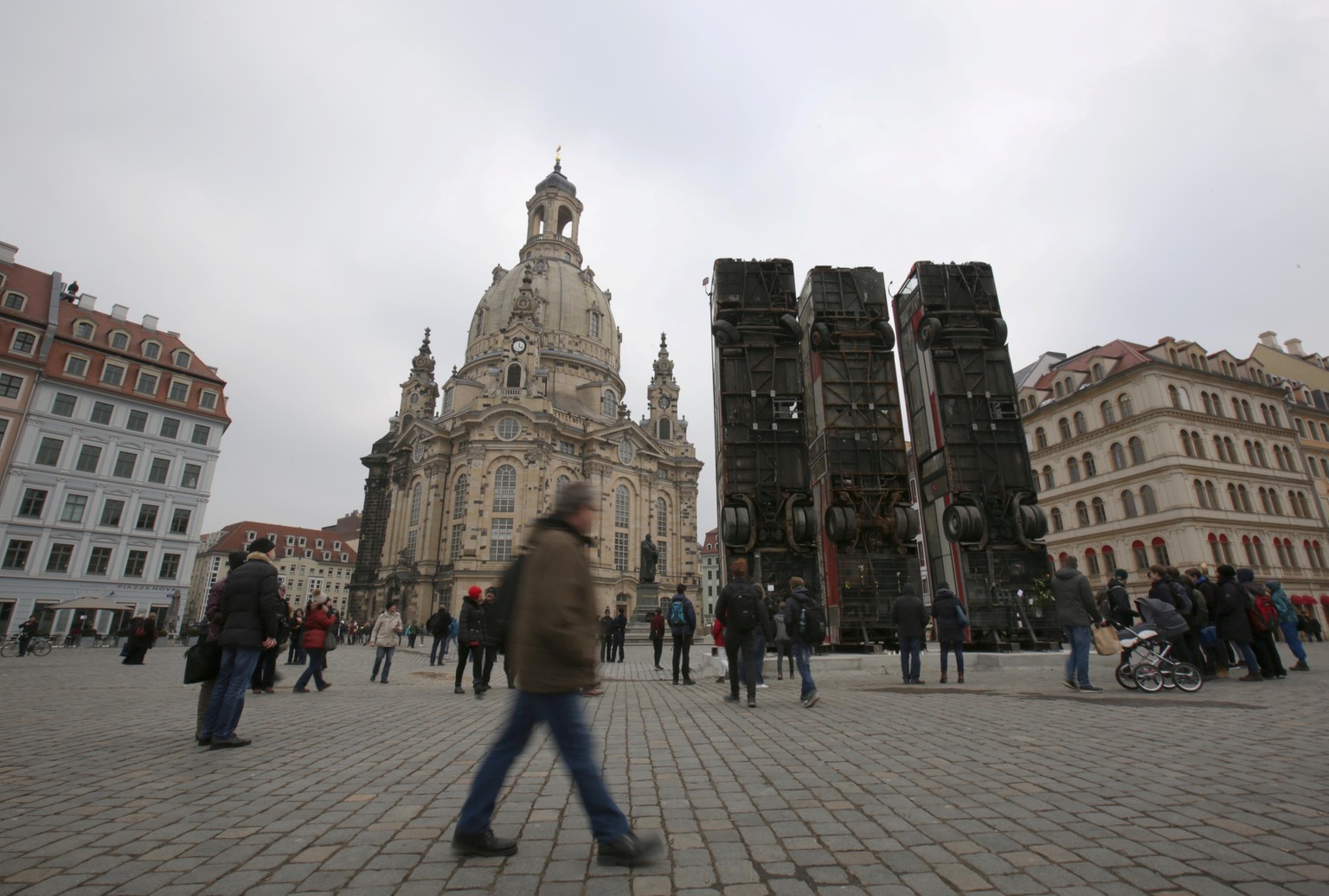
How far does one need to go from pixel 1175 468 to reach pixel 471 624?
35.9 m

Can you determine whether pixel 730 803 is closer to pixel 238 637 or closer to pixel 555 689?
pixel 555 689

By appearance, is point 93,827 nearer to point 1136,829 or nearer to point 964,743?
point 1136,829

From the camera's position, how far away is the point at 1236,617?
33.0ft

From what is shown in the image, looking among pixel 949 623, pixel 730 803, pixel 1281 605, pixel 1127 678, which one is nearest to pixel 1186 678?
pixel 1127 678

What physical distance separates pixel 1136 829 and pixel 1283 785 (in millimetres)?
1698

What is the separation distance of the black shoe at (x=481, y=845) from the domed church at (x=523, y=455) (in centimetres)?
3950

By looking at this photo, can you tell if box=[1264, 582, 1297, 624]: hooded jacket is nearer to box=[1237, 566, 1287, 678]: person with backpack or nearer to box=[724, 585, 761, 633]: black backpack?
box=[1237, 566, 1287, 678]: person with backpack

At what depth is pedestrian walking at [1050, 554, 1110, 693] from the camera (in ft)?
30.2

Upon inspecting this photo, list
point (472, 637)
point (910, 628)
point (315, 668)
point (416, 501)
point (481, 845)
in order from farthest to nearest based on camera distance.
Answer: point (416, 501), point (472, 637), point (315, 668), point (910, 628), point (481, 845)

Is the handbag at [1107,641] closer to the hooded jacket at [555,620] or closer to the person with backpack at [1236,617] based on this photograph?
the person with backpack at [1236,617]

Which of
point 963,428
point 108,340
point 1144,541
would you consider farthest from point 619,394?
point 963,428

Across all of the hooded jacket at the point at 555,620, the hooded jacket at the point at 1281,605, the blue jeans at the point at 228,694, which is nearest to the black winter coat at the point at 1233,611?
the hooded jacket at the point at 1281,605

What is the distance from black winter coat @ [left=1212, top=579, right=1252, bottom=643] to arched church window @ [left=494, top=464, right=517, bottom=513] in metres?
44.4

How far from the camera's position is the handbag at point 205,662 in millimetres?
6051
